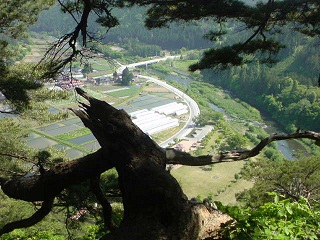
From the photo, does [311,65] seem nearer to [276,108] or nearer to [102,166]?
[276,108]

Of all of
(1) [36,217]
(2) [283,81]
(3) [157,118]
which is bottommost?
(3) [157,118]

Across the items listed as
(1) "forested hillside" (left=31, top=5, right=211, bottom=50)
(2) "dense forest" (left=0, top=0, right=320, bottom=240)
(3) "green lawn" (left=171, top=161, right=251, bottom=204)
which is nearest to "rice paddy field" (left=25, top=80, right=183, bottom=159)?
(3) "green lawn" (left=171, top=161, right=251, bottom=204)

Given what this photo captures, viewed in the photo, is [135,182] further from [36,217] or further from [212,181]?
[212,181]

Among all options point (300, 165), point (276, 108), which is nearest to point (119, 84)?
point (276, 108)

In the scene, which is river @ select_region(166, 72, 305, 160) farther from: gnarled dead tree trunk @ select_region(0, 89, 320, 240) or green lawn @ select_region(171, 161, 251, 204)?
gnarled dead tree trunk @ select_region(0, 89, 320, 240)

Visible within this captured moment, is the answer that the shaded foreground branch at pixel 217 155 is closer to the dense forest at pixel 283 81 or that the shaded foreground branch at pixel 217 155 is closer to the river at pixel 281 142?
the river at pixel 281 142

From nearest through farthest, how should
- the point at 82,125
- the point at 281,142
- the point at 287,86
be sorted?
the point at 281,142
the point at 82,125
the point at 287,86

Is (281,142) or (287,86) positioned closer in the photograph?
(281,142)

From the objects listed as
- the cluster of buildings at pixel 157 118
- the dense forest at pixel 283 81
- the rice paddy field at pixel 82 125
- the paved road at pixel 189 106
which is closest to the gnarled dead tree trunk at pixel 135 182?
the rice paddy field at pixel 82 125

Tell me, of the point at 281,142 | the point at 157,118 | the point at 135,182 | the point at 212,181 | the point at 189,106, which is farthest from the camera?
the point at 189,106

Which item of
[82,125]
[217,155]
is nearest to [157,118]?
[82,125]
